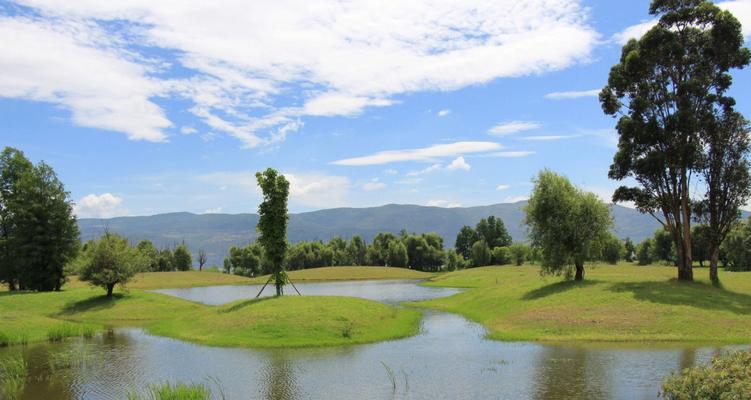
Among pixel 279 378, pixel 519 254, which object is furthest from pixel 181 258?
pixel 279 378

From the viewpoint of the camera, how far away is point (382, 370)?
30.7m

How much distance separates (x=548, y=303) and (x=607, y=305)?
5716 millimetres

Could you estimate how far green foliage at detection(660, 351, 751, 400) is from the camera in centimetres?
1711

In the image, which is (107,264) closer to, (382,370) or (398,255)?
(382,370)

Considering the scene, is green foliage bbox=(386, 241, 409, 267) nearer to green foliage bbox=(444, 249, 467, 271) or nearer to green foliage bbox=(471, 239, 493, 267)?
green foliage bbox=(444, 249, 467, 271)

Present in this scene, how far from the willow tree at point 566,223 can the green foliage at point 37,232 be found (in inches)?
2635

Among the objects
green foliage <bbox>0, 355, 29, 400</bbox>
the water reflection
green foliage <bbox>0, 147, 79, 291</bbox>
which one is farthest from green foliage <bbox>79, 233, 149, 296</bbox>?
green foliage <bbox>0, 355, 29, 400</bbox>

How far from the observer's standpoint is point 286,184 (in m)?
59.4

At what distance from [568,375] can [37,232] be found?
76761 mm

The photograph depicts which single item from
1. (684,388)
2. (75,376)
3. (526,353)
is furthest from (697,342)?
(75,376)

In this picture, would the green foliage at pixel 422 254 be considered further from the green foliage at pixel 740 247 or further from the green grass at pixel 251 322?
the green grass at pixel 251 322

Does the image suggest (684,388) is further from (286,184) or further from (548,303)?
(286,184)

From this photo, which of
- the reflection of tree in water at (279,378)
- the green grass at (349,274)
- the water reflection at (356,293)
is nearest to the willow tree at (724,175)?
the water reflection at (356,293)

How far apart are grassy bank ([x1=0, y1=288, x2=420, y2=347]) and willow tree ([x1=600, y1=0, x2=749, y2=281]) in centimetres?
2921
